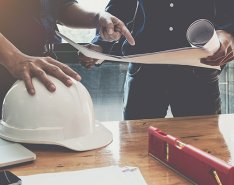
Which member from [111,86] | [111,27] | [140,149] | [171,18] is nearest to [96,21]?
[111,27]

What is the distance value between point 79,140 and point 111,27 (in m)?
0.41

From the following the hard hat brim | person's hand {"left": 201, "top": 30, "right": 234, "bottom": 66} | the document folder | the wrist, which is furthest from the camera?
the wrist

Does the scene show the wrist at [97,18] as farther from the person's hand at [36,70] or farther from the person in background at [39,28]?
the person's hand at [36,70]

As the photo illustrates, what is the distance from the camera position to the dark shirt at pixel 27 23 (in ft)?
4.66

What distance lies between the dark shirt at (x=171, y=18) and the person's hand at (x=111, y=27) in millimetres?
210

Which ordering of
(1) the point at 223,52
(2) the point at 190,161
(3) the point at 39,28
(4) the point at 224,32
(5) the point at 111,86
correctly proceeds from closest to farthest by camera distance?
1. (2) the point at 190,161
2. (1) the point at 223,52
3. (4) the point at 224,32
4. (3) the point at 39,28
5. (5) the point at 111,86

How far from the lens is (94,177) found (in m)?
0.66

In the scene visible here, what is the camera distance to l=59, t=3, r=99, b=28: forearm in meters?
1.24

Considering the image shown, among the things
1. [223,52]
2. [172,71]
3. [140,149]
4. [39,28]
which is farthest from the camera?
[39,28]

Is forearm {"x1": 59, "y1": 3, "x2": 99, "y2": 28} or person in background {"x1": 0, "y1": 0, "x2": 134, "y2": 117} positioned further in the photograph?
forearm {"x1": 59, "y1": 3, "x2": 99, "y2": 28}

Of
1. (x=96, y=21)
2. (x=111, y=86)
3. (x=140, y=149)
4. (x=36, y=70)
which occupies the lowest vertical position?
(x=111, y=86)

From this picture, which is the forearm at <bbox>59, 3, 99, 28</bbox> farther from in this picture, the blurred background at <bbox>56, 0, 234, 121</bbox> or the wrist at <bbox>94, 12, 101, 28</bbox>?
the blurred background at <bbox>56, 0, 234, 121</bbox>

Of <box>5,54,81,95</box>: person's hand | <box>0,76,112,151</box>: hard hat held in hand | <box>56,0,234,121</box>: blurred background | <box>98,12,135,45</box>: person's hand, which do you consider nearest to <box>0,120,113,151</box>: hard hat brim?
<box>0,76,112,151</box>: hard hat held in hand

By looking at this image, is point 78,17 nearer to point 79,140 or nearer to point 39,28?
point 39,28
